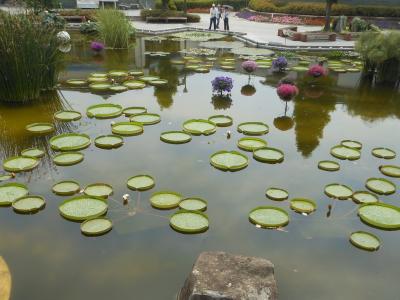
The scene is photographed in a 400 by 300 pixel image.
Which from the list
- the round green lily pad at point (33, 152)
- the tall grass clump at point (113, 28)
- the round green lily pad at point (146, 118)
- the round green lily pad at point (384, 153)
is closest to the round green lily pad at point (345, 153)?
the round green lily pad at point (384, 153)

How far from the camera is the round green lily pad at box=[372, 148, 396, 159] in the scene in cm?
625

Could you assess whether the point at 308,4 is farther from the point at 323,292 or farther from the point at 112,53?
the point at 323,292

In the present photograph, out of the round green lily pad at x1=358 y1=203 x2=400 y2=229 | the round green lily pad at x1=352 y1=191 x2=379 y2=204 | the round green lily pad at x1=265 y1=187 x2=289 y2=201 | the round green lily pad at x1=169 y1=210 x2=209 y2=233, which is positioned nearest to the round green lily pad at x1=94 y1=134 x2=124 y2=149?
the round green lily pad at x1=169 y1=210 x2=209 y2=233

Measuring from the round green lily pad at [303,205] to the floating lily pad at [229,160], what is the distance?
3.64ft

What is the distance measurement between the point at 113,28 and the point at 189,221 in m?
12.1

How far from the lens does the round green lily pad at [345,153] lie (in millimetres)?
6176

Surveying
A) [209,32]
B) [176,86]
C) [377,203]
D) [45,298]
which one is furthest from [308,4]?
[45,298]

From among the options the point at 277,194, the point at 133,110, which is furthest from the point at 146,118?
the point at 277,194

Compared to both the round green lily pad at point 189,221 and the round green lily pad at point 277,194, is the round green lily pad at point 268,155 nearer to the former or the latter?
the round green lily pad at point 277,194

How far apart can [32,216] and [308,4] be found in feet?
90.4

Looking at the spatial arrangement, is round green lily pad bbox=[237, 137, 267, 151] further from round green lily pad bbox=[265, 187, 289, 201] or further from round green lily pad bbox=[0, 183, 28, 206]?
round green lily pad bbox=[0, 183, 28, 206]

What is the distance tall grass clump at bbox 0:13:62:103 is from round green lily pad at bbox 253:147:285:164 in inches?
197

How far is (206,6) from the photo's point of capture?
3638 cm

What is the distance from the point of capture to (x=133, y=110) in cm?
778
